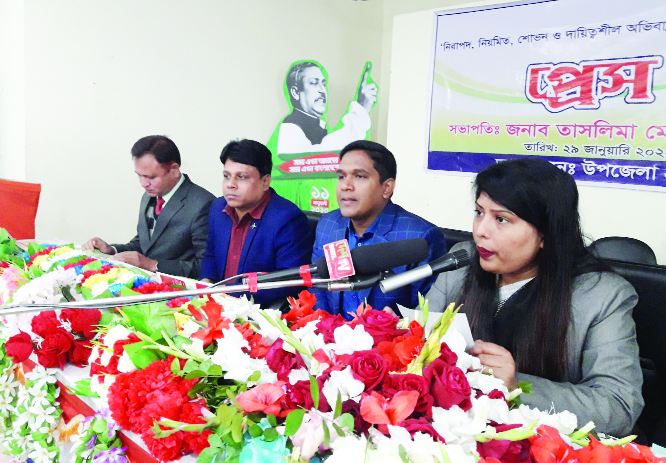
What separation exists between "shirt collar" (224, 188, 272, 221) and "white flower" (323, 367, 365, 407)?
77.1 inches

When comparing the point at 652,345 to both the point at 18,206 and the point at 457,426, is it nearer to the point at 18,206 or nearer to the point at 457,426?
the point at 457,426

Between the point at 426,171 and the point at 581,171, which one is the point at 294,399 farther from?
the point at 426,171

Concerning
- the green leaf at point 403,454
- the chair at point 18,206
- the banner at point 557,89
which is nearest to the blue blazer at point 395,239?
the green leaf at point 403,454

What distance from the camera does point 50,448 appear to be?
3.62ft

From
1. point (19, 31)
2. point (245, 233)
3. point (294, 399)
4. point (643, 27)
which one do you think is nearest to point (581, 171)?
point (643, 27)

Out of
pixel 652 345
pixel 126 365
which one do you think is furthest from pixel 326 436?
pixel 652 345

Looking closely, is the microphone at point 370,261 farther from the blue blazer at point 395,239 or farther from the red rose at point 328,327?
the blue blazer at point 395,239

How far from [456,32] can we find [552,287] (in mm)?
2838

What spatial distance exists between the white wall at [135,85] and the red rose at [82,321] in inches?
100

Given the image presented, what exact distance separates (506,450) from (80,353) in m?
0.92

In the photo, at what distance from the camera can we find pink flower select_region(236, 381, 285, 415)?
0.72 meters

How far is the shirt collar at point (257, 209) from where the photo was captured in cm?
264

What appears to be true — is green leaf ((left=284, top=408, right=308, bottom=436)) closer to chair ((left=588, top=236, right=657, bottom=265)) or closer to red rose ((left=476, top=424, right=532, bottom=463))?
red rose ((left=476, top=424, right=532, bottom=463))

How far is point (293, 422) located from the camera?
67cm
